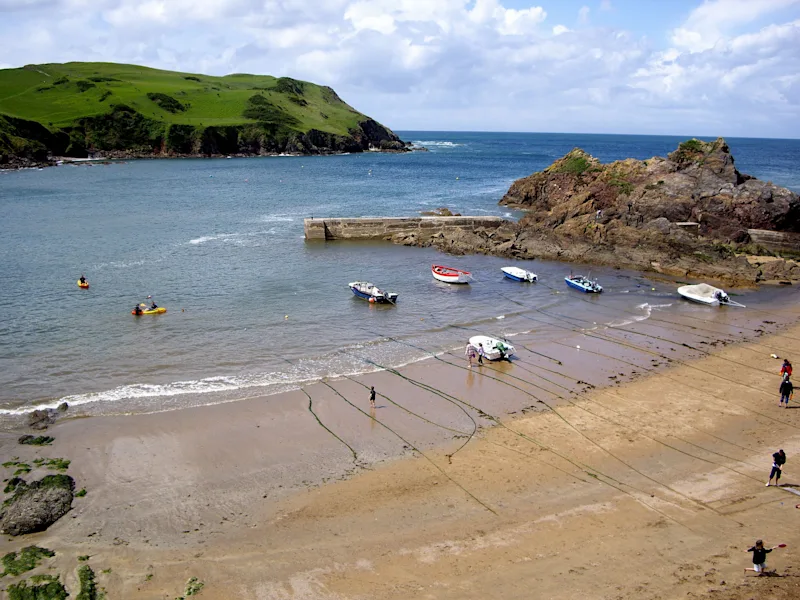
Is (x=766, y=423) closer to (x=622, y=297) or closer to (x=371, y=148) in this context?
(x=622, y=297)

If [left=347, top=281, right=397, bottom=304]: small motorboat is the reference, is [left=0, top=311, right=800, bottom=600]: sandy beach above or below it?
below

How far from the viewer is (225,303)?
3912 cm

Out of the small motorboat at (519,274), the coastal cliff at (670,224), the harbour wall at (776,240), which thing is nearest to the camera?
the small motorboat at (519,274)

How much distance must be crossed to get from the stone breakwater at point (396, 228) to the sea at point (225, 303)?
1739 millimetres

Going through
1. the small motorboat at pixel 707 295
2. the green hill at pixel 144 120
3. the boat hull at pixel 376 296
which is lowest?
the boat hull at pixel 376 296

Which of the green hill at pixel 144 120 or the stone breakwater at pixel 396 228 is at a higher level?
the green hill at pixel 144 120

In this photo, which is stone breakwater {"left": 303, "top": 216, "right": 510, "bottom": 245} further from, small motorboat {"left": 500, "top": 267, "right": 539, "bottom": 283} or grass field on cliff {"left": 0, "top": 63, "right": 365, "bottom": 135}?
grass field on cliff {"left": 0, "top": 63, "right": 365, "bottom": 135}

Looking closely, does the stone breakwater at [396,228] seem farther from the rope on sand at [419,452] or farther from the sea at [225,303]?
the rope on sand at [419,452]

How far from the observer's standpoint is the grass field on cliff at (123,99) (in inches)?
5906

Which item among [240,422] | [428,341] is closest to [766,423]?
[428,341]

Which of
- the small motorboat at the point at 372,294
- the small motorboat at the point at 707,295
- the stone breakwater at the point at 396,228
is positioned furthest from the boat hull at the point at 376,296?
the small motorboat at the point at 707,295

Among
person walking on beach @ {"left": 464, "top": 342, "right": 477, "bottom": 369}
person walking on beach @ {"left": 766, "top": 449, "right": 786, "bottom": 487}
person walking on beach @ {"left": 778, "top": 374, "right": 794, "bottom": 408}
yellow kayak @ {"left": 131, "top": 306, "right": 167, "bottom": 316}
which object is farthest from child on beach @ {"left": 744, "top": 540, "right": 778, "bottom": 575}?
yellow kayak @ {"left": 131, "top": 306, "right": 167, "bottom": 316}

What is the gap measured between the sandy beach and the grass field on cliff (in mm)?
144131

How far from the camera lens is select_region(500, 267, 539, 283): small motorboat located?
152 ft
